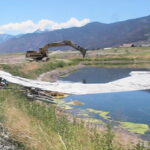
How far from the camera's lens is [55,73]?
61.1 m

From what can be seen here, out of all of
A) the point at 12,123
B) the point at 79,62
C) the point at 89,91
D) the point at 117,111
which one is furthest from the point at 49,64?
the point at 12,123

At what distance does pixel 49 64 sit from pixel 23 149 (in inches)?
2079

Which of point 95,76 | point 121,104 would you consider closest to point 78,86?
point 121,104

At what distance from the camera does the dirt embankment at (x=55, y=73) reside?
52.3 metres

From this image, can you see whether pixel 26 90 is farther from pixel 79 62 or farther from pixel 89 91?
pixel 79 62

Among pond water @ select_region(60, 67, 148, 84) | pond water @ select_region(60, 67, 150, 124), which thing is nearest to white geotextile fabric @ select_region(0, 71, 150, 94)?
pond water @ select_region(60, 67, 150, 124)

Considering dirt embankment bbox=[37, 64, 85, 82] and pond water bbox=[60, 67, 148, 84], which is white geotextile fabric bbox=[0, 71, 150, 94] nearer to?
pond water bbox=[60, 67, 148, 84]

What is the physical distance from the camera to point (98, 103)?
31953 mm

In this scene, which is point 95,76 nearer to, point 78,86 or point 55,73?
point 55,73

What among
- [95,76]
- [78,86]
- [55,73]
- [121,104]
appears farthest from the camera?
[55,73]

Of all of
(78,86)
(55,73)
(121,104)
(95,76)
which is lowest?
(121,104)

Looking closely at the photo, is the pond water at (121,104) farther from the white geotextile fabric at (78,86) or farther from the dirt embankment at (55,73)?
the dirt embankment at (55,73)

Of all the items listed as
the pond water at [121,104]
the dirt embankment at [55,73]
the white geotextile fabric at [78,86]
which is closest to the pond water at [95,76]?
the dirt embankment at [55,73]

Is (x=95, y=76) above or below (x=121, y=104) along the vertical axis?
above
